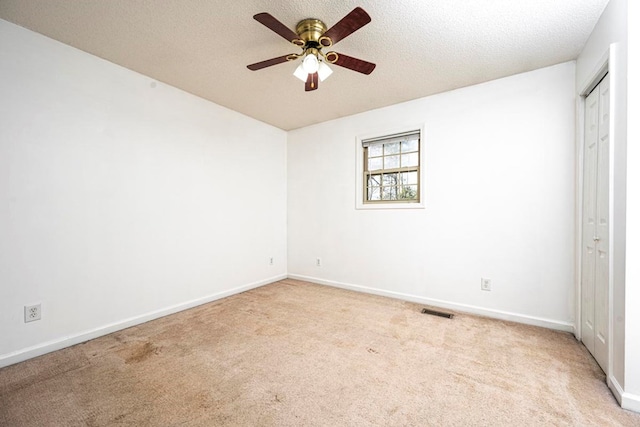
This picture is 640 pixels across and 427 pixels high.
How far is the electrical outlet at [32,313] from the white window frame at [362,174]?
→ 3419 mm

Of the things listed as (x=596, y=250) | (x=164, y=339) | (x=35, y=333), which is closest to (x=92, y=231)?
(x=35, y=333)

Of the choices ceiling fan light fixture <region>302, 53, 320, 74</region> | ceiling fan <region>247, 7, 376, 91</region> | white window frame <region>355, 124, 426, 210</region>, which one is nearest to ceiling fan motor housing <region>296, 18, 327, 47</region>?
ceiling fan <region>247, 7, 376, 91</region>

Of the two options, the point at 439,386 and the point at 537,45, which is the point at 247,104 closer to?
the point at 537,45

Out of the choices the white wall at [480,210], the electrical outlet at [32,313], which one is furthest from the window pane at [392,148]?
the electrical outlet at [32,313]

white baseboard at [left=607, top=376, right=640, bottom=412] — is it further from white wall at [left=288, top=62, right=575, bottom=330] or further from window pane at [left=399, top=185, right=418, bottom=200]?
window pane at [left=399, top=185, right=418, bottom=200]

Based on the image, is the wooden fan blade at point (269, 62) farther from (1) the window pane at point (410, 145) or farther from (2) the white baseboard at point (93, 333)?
(2) the white baseboard at point (93, 333)

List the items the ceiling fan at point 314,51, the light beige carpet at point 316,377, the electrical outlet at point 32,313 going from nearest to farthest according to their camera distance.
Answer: the light beige carpet at point 316,377, the ceiling fan at point 314,51, the electrical outlet at point 32,313

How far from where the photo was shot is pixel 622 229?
61.5 inches

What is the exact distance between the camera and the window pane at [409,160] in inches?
137

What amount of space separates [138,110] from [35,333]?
216 cm

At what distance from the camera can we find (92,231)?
239cm

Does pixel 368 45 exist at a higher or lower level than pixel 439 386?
higher

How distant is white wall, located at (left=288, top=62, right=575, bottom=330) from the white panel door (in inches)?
10.4

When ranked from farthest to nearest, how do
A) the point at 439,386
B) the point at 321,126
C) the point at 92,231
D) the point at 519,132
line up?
the point at 321,126 → the point at 519,132 → the point at 92,231 → the point at 439,386
